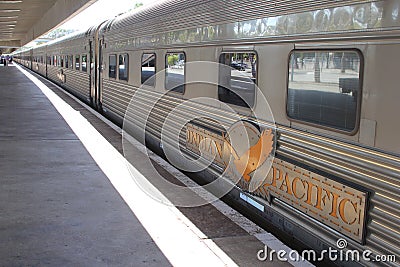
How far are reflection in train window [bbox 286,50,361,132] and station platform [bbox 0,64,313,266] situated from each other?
4.16 ft

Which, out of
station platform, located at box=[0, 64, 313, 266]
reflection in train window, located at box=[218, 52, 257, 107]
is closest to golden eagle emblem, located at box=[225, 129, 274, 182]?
reflection in train window, located at box=[218, 52, 257, 107]

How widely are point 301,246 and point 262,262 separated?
50 centimetres

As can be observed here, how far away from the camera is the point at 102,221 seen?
5.14m

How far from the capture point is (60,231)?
4.82 meters

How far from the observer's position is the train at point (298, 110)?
3293 millimetres

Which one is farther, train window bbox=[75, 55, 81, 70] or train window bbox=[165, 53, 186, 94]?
train window bbox=[75, 55, 81, 70]

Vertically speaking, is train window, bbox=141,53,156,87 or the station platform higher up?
train window, bbox=141,53,156,87

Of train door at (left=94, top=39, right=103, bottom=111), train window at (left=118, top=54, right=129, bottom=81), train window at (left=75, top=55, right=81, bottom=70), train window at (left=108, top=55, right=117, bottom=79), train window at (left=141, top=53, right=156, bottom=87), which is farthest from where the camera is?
train window at (left=75, top=55, right=81, bottom=70)

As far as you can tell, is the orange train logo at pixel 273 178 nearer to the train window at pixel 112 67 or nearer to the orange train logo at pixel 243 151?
the orange train logo at pixel 243 151

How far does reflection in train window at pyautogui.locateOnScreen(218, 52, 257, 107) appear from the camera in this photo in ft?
16.3

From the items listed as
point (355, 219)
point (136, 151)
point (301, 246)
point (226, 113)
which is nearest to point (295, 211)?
point (301, 246)

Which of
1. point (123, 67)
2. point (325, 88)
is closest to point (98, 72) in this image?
point (123, 67)

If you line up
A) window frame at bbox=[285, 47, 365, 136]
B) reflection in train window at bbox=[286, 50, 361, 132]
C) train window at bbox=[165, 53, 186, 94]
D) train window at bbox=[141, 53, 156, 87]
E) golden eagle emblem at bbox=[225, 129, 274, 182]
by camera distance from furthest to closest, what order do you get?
train window at bbox=[141, 53, 156, 87] → train window at bbox=[165, 53, 186, 94] → golden eagle emblem at bbox=[225, 129, 274, 182] → reflection in train window at bbox=[286, 50, 361, 132] → window frame at bbox=[285, 47, 365, 136]

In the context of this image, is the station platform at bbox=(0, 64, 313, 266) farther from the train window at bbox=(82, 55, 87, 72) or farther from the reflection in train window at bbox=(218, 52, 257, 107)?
→ the train window at bbox=(82, 55, 87, 72)
